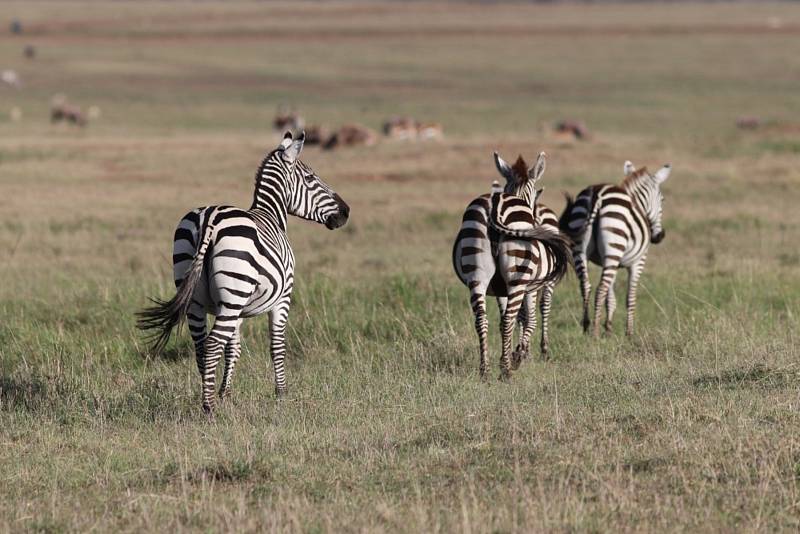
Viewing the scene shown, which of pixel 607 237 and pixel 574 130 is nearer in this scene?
pixel 607 237

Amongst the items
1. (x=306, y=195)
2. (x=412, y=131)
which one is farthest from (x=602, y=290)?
(x=412, y=131)

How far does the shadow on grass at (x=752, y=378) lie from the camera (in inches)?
335

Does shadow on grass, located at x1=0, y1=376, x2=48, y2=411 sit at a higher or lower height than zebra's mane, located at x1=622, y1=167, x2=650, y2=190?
lower

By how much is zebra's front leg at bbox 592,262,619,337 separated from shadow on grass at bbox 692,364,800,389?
2.55 meters

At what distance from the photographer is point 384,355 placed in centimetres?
1053

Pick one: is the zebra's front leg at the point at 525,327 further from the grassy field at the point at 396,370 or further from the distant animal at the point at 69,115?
the distant animal at the point at 69,115

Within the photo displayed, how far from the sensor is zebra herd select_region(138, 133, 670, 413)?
825 cm

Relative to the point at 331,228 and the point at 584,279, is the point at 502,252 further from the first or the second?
the point at 584,279

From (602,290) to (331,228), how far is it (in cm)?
328

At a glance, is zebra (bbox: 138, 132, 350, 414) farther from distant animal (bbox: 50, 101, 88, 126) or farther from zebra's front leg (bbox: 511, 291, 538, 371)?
distant animal (bbox: 50, 101, 88, 126)

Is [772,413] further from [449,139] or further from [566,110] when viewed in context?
[566,110]

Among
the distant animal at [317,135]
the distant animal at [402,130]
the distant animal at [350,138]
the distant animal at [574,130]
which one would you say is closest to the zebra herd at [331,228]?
the distant animal at [350,138]

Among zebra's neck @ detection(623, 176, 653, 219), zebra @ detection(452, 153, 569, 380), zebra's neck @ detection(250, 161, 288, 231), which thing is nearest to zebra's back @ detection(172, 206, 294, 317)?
zebra's neck @ detection(250, 161, 288, 231)

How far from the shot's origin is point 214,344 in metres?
8.27
